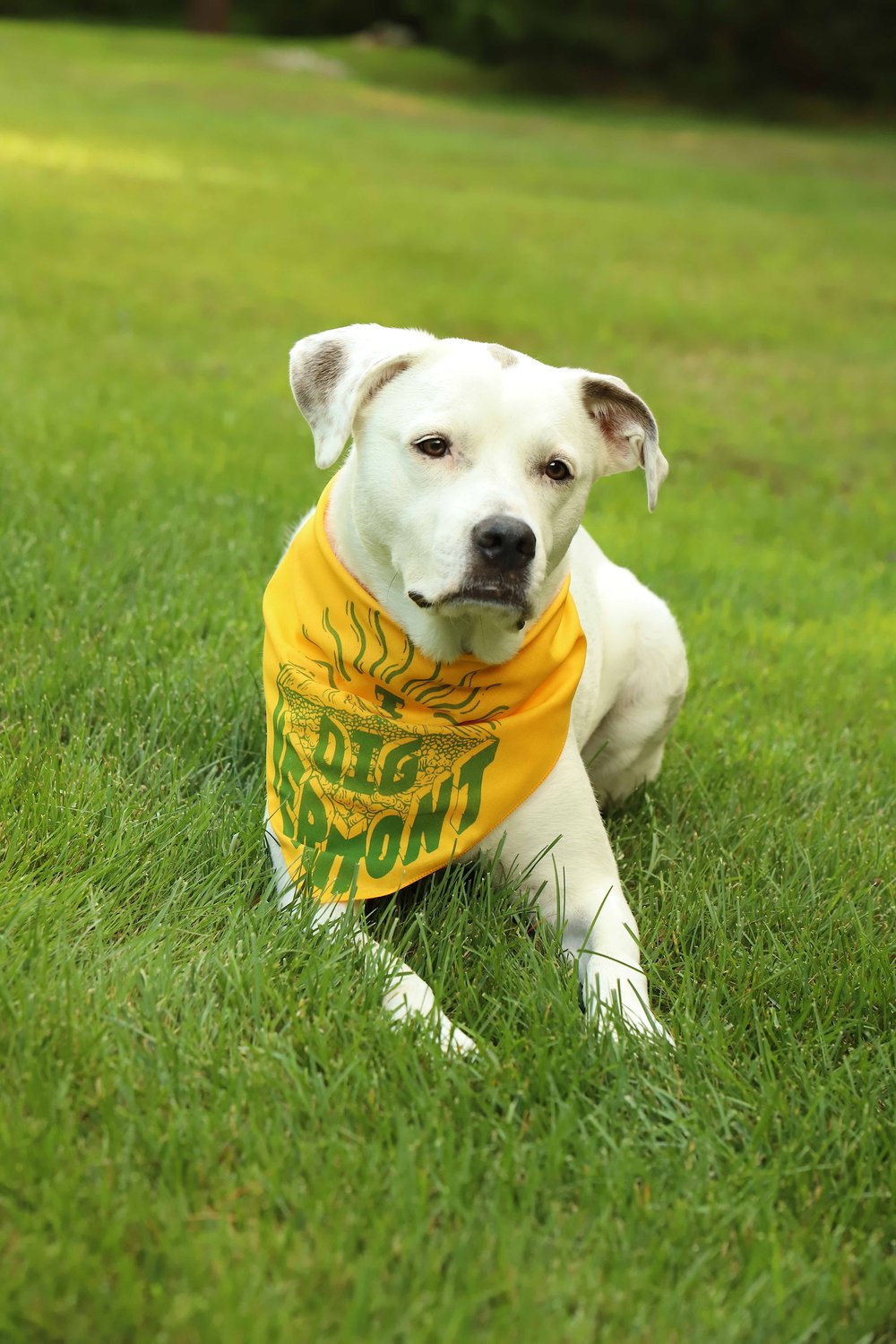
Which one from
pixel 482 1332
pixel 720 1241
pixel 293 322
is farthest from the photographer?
pixel 293 322

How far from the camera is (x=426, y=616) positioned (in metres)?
3.16

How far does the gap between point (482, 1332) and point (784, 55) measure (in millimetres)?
39006

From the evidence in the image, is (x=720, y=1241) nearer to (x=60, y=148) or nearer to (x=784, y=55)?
(x=60, y=148)

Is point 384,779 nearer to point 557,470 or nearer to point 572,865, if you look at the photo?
point 572,865

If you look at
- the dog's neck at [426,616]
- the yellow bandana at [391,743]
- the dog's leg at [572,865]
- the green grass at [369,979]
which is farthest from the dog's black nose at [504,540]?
the green grass at [369,979]

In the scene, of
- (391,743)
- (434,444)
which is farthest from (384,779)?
(434,444)

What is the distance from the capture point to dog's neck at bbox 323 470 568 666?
3166 millimetres

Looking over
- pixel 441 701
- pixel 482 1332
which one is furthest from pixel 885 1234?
pixel 441 701

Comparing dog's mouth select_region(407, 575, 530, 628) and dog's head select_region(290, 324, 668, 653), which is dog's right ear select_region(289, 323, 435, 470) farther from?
dog's mouth select_region(407, 575, 530, 628)

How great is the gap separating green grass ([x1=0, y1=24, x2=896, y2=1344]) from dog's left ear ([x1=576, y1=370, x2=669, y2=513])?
1052mm

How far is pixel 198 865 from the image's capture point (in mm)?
3145

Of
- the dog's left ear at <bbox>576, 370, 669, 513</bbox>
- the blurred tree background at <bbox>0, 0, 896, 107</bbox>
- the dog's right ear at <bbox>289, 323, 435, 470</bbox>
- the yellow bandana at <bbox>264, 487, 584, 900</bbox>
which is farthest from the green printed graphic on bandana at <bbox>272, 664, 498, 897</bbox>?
the blurred tree background at <bbox>0, 0, 896, 107</bbox>

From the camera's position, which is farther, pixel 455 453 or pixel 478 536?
pixel 455 453

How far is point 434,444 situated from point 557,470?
323 mm
